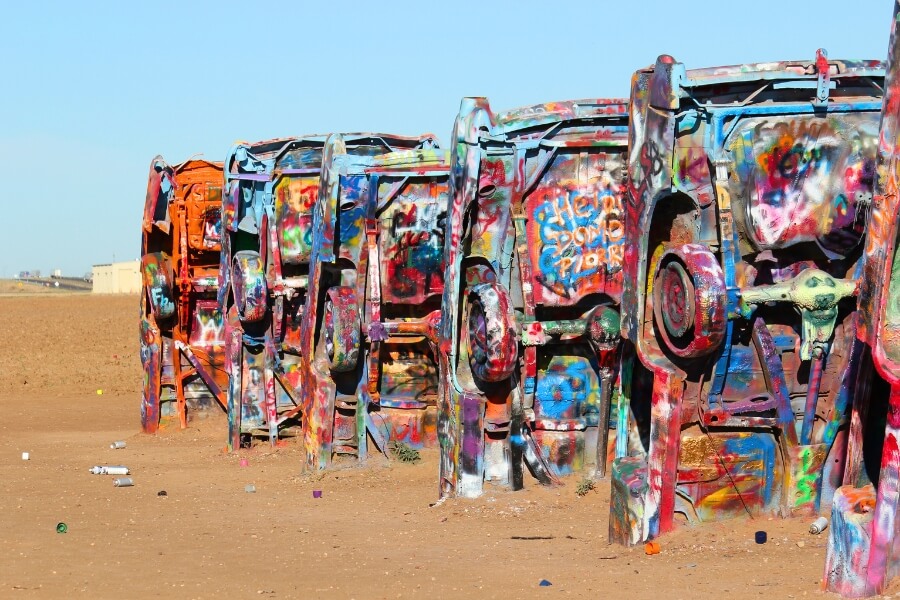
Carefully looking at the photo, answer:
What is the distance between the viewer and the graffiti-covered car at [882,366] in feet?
25.8

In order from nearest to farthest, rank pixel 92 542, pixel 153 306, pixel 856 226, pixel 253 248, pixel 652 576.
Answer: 1. pixel 652 576
2. pixel 856 226
3. pixel 92 542
4. pixel 253 248
5. pixel 153 306

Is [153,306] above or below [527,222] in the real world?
below

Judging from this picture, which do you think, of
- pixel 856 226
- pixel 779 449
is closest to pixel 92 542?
pixel 779 449

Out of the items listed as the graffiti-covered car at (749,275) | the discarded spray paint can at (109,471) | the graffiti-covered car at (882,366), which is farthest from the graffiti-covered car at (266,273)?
the graffiti-covered car at (882,366)

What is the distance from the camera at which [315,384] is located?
45.6 feet

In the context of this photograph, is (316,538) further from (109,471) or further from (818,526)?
(109,471)

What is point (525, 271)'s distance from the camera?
11.6m

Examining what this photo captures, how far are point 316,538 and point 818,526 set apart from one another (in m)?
3.66

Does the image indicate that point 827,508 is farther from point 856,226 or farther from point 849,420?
point 856,226

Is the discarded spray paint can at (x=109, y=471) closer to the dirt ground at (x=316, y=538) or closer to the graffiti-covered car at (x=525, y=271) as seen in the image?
the dirt ground at (x=316, y=538)

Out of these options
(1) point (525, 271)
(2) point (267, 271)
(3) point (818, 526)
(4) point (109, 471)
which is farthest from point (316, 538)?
(2) point (267, 271)

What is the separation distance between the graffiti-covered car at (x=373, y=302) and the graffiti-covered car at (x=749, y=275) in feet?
13.1

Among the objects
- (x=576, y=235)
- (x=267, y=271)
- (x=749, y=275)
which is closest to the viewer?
(x=749, y=275)

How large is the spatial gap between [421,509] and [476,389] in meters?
1.08
